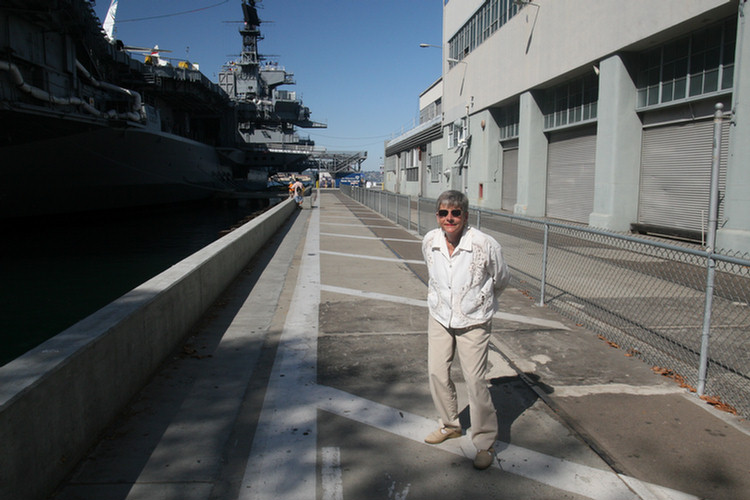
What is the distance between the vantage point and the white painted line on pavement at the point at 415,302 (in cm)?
648

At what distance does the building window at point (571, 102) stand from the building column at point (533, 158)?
48cm

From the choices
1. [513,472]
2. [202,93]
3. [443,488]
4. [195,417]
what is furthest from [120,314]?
[202,93]

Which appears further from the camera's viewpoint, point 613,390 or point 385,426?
point 613,390

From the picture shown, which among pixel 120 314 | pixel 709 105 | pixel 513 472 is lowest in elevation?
pixel 513 472

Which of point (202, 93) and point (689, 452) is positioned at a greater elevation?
point (202, 93)

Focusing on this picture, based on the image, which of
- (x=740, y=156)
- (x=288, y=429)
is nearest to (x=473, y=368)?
(x=288, y=429)

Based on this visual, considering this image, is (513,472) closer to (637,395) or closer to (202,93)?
(637,395)

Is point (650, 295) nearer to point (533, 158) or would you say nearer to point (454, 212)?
point (454, 212)

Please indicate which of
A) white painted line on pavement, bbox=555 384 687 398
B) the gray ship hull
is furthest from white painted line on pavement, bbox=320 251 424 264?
the gray ship hull

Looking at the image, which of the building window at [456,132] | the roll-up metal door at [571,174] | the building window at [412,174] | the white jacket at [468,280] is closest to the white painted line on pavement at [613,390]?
the white jacket at [468,280]

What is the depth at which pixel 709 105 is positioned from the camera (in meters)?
13.4

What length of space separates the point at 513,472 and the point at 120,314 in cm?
308

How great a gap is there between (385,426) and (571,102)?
1967 centimetres

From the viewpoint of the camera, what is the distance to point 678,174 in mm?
14500
